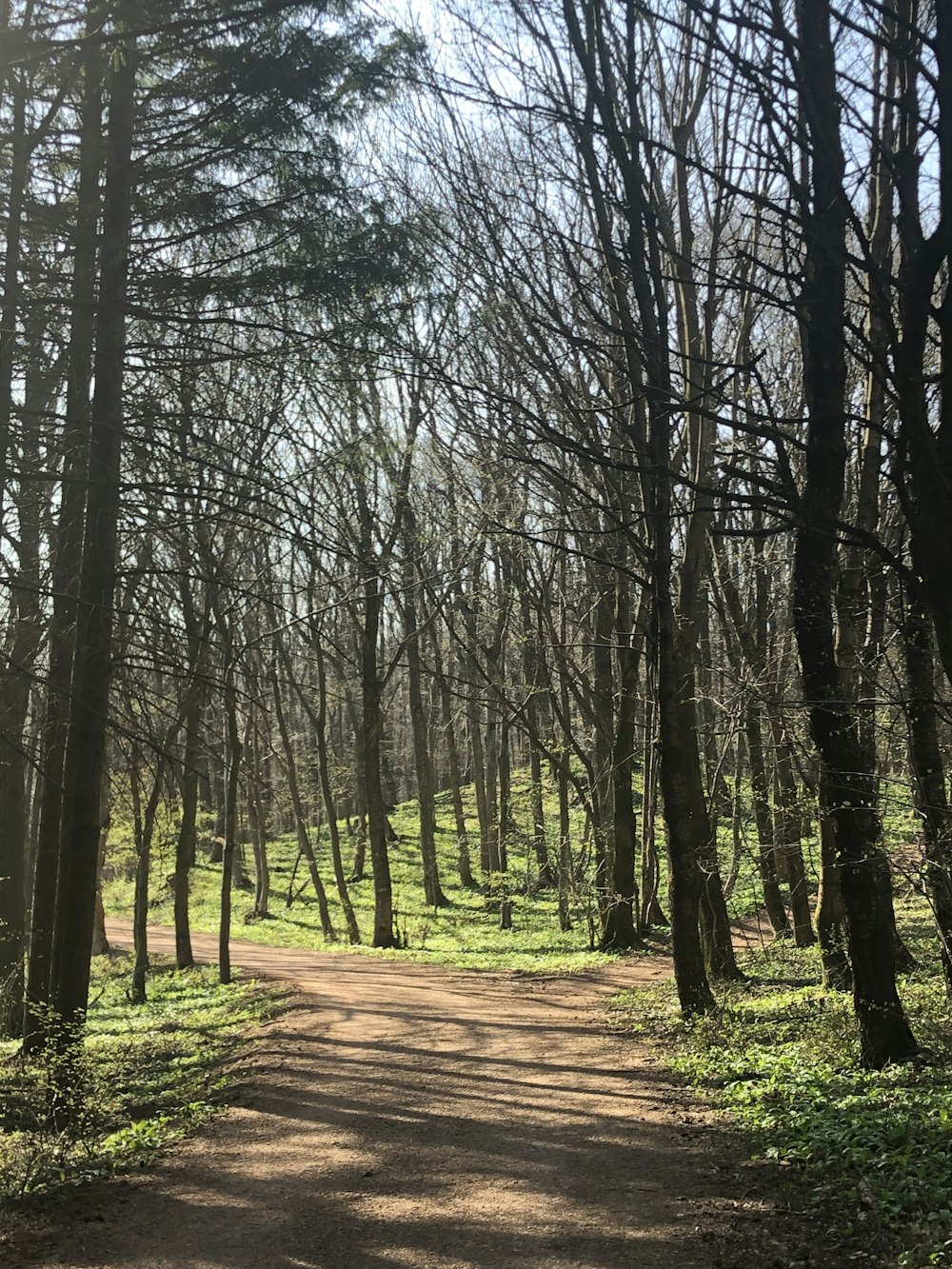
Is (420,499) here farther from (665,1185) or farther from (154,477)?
(665,1185)

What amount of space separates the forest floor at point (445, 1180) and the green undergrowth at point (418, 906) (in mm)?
6998

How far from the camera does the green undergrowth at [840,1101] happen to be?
404 centimetres

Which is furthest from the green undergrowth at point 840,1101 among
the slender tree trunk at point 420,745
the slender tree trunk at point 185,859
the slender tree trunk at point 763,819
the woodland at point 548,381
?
the slender tree trunk at point 420,745

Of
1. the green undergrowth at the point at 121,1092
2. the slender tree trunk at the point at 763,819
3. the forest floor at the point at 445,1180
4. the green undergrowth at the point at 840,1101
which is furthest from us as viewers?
the slender tree trunk at the point at 763,819

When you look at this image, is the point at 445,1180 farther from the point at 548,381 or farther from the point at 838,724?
the point at 548,381

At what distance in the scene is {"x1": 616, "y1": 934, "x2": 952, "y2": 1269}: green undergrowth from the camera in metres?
4.04

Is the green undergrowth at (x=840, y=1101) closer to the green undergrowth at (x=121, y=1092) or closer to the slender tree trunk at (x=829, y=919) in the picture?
the slender tree trunk at (x=829, y=919)

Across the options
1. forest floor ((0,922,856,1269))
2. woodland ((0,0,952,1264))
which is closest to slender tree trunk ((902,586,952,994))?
woodland ((0,0,952,1264))

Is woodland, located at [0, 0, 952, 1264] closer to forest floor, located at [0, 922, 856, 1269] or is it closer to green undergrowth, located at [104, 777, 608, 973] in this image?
forest floor, located at [0, 922, 856, 1269]

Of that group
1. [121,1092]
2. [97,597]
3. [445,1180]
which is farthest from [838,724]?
[121,1092]

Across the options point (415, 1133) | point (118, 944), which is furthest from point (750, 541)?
point (118, 944)

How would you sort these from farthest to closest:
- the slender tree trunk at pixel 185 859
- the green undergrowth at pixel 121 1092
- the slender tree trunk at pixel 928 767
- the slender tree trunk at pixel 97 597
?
the slender tree trunk at pixel 185 859 < the slender tree trunk at pixel 97 597 < the slender tree trunk at pixel 928 767 < the green undergrowth at pixel 121 1092

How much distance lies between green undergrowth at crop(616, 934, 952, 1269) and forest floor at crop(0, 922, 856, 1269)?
209 mm

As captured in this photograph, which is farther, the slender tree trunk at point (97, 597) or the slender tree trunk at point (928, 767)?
the slender tree trunk at point (97, 597)
